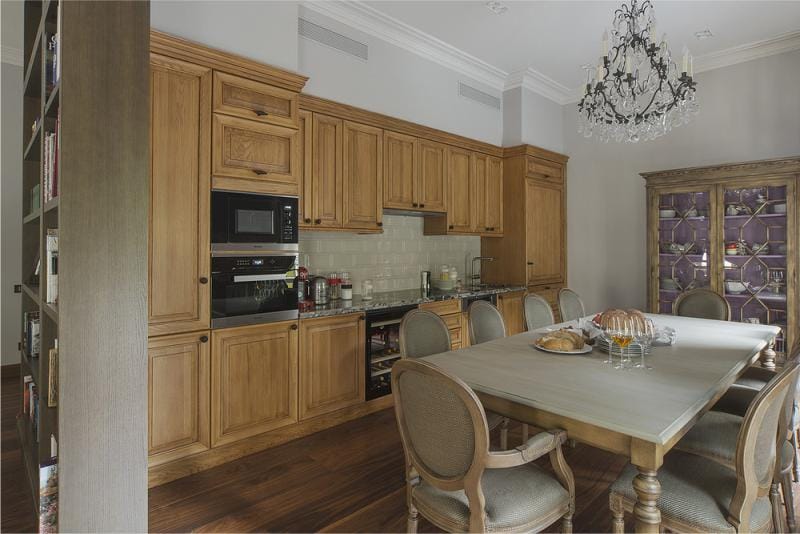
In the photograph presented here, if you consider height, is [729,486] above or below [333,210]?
below

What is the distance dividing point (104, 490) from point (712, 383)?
216cm

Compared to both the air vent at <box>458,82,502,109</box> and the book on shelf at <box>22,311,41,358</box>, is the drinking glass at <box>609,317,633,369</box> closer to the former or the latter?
the book on shelf at <box>22,311,41,358</box>

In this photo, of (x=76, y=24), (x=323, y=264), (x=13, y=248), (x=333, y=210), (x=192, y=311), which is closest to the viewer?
(x=76, y=24)

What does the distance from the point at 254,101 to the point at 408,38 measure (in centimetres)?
191

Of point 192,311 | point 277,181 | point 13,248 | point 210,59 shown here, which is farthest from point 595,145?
point 13,248

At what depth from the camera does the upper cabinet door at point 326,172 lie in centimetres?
327

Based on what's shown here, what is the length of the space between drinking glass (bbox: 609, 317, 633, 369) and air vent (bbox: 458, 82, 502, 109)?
323cm

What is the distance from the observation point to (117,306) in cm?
130

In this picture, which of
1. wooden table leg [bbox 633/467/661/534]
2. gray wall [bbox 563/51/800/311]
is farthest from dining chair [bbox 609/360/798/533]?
gray wall [bbox 563/51/800/311]

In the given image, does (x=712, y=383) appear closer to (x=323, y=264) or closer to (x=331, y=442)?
(x=331, y=442)

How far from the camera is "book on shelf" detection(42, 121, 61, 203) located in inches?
68.4

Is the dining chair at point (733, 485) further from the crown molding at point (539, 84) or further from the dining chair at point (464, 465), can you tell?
the crown molding at point (539, 84)

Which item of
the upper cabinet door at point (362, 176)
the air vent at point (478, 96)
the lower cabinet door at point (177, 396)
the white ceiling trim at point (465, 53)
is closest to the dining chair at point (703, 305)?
the white ceiling trim at point (465, 53)

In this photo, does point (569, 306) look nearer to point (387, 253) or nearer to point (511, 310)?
point (511, 310)
